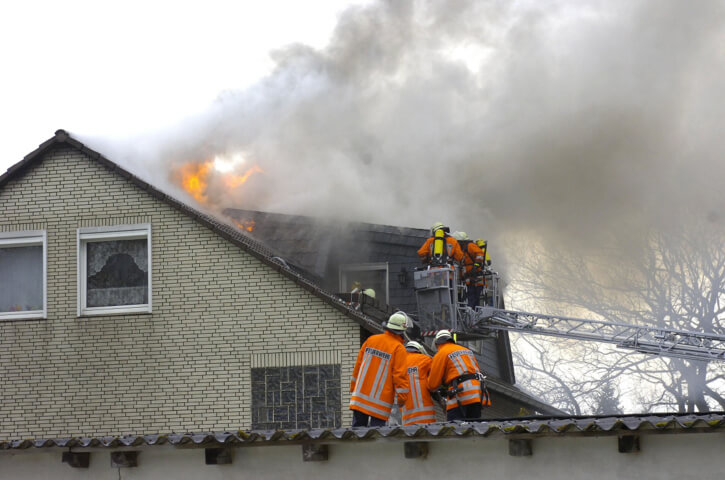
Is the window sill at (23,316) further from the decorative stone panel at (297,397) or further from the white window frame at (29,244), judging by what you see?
the decorative stone panel at (297,397)

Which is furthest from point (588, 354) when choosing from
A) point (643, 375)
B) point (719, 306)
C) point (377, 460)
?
point (377, 460)

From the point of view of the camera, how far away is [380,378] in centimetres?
967

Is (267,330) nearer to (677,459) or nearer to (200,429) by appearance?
(200,429)

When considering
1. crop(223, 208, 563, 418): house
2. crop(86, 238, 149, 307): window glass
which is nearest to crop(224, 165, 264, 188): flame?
crop(223, 208, 563, 418): house

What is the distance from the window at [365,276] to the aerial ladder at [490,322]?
1.94 m

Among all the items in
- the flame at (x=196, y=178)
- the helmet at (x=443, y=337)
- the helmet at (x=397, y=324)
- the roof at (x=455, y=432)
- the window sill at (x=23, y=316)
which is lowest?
the roof at (x=455, y=432)

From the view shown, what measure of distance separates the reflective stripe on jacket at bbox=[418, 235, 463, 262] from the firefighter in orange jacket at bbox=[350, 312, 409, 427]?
6.26m

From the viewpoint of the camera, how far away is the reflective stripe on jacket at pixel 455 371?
966 cm

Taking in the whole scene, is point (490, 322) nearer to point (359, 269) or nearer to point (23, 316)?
point (359, 269)

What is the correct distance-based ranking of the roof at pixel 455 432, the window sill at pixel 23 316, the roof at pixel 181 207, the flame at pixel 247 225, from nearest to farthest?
the roof at pixel 455 432, the roof at pixel 181 207, the window sill at pixel 23 316, the flame at pixel 247 225

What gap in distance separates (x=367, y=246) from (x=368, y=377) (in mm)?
9163

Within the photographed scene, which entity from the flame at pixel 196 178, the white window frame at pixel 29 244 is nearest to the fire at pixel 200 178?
the flame at pixel 196 178

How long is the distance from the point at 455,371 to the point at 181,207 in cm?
588

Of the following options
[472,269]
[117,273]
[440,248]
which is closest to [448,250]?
[440,248]
